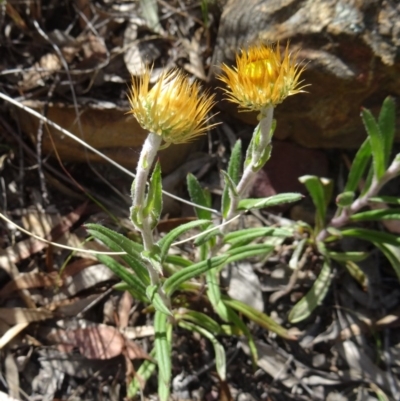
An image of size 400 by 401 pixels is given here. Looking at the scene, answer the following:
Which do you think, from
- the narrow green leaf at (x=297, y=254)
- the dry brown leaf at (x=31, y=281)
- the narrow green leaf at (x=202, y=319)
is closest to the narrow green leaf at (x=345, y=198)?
the narrow green leaf at (x=297, y=254)

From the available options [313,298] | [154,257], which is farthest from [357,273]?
[154,257]

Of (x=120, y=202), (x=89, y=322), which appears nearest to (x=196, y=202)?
(x=120, y=202)

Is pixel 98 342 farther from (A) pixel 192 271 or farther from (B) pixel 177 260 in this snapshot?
(A) pixel 192 271

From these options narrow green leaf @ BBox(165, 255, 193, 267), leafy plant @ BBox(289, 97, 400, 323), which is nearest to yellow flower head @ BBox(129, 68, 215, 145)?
narrow green leaf @ BBox(165, 255, 193, 267)

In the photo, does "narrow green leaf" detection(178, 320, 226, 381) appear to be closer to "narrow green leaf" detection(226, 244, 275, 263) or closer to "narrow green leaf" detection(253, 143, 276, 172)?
"narrow green leaf" detection(226, 244, 275, 263)

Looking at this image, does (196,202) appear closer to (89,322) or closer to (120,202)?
(120,202)
